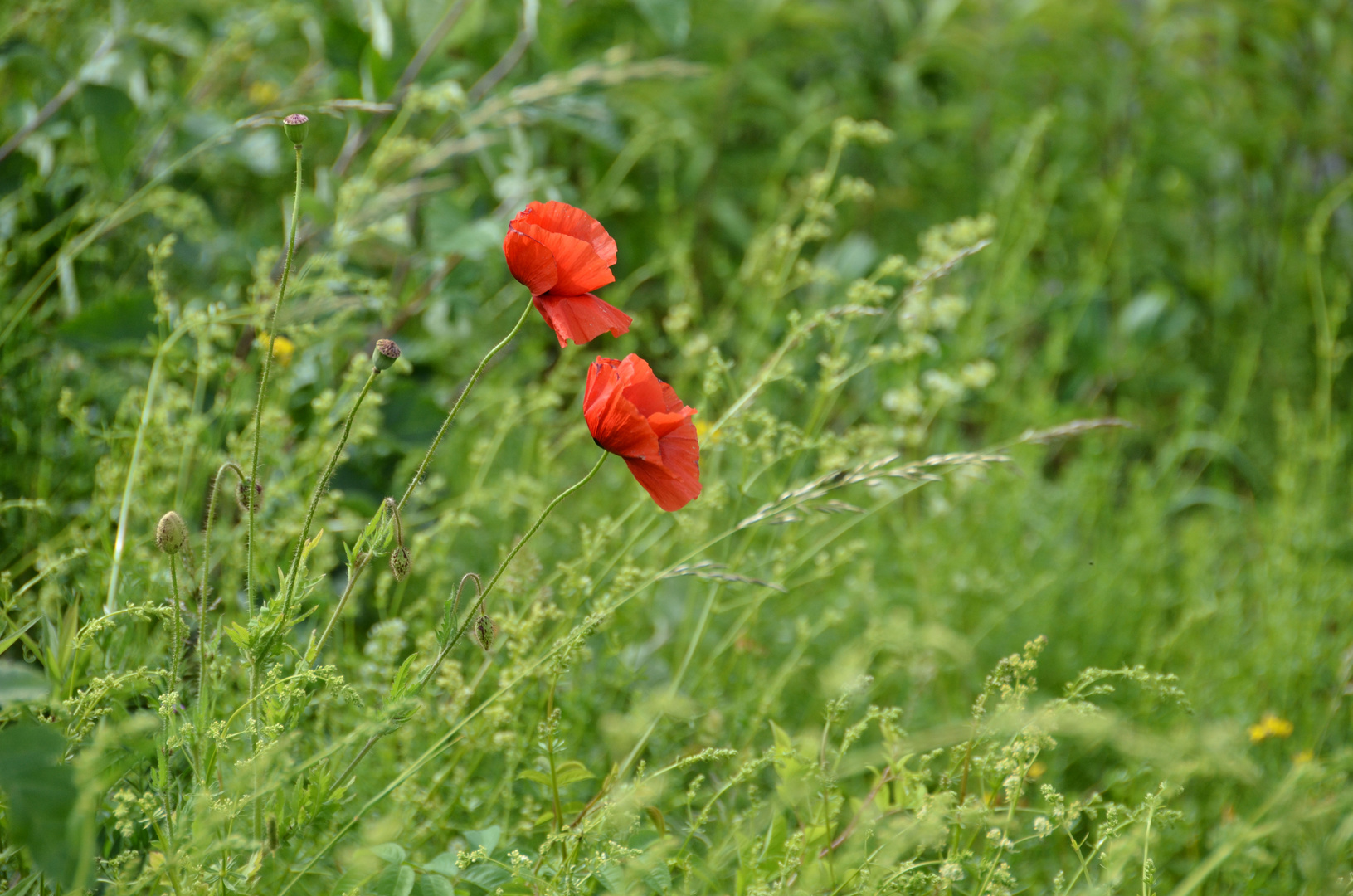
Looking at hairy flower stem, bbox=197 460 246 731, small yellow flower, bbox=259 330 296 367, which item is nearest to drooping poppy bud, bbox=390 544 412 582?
hairy flower stem, bbox=197 460 246 731

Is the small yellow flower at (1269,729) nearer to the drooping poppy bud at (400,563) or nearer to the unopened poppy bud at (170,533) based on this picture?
the drooping poppy bud at (400,563)

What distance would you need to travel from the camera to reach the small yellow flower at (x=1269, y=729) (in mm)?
1383

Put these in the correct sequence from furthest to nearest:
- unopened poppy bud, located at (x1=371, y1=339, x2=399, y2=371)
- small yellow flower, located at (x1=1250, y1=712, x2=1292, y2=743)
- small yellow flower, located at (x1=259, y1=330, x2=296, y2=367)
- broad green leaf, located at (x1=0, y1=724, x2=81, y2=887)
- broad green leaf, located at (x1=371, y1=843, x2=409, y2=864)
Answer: small yellow flower, located at (x1=1250, y1=712, x2=1292, y2=743)
small yellow flower, located at (x1=259, y1=330, x2=296, y2=367)
broad green leaf, located at (x1=371, y1=843, x2=409, y2=864)
unopened poppy bud, located at (x1=371, y1=339, x2=399, y2=371)
broad green leaf, located at (x1=0, y1=724, x2=81, y2=887)

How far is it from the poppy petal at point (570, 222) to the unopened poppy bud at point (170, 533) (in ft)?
0.99

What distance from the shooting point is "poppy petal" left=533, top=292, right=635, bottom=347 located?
0.72m

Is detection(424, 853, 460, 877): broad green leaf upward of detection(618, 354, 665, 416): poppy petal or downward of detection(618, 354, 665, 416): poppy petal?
downward

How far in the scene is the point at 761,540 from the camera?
157 centimetres

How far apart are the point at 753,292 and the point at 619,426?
1373 mm

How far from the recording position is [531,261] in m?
0.71

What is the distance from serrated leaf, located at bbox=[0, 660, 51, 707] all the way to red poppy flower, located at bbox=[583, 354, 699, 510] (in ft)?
1.17

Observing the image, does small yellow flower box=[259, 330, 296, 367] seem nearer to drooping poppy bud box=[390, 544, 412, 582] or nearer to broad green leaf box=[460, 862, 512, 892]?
drooping poppy bud box=[390, 544, 412, 582]

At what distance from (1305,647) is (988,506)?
20.2 inches

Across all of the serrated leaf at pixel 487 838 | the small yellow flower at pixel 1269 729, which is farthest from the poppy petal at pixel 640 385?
the small yellow flower at pixel 1269 729

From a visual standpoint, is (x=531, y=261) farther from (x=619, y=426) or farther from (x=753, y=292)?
(x=753, y=292)
